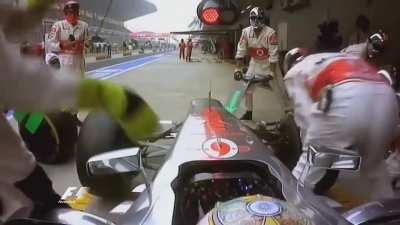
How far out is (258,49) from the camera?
6156 mm

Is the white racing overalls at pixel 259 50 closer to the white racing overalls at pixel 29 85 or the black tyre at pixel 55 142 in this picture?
the black tyre at pixel 55 142

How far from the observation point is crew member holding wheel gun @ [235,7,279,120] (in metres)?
6.00

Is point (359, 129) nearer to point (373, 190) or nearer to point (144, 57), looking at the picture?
point (373, 190)

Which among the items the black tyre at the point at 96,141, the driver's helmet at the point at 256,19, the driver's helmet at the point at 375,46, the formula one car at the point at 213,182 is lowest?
the black tyre at the point at 96,141

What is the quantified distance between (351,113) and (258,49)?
11.8ft

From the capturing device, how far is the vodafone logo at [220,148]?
1824 mm

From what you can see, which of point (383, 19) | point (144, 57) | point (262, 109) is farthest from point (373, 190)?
point (144, 57)

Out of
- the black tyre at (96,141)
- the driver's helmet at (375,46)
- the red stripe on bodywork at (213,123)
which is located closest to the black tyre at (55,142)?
the black tyre at (96,141)

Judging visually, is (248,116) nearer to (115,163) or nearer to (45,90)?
(115,163)

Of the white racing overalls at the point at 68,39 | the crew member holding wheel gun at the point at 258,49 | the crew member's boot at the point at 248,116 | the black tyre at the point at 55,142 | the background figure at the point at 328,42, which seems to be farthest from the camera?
the crew member's boot at the point at 248,116

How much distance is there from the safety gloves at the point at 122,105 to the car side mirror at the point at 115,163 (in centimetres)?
53

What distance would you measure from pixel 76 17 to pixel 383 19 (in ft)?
15.4

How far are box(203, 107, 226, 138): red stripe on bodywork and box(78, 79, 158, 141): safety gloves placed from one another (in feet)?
2.85

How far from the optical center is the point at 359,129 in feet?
8.71
